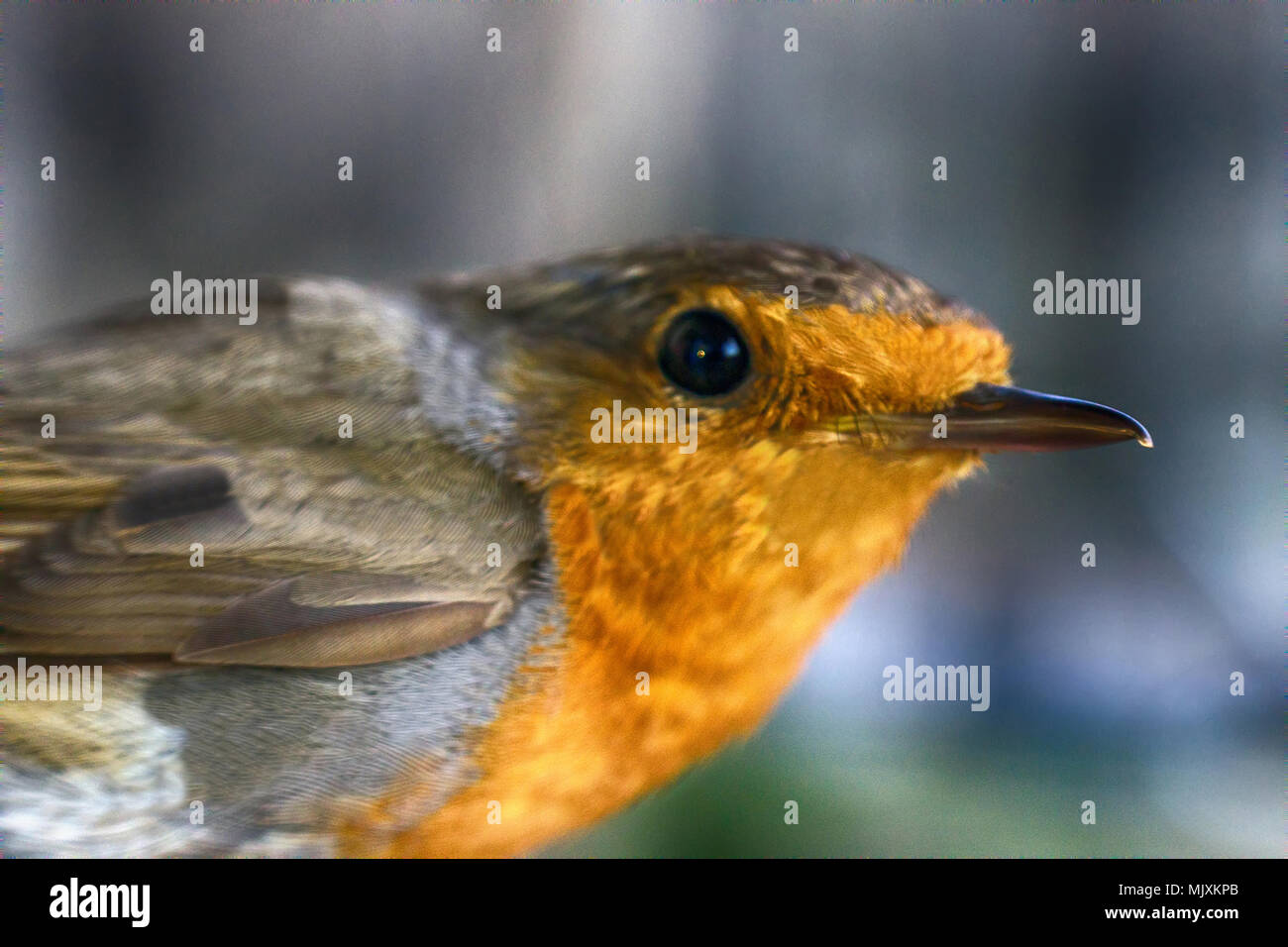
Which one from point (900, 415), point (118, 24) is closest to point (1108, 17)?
point (900, 415)

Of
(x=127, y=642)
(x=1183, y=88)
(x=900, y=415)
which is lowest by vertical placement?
(x=127, y=642)

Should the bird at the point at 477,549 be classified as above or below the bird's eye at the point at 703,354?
below

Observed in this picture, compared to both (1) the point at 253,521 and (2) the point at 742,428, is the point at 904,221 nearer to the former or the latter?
(2) the point at 742,428

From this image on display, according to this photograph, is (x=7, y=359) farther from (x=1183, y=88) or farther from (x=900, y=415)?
(x=1183, y=88)

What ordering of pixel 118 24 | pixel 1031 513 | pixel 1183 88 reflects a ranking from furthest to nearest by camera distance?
1. pixel 1031 513
2. pixel 1183 88
3. pixel 118 24

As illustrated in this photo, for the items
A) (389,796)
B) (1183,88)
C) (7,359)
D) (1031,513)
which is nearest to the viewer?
(389,796)

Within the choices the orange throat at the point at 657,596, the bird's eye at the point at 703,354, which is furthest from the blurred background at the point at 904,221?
the bird's eye at the point at 703,354

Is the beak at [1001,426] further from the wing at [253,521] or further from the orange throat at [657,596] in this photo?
the wing at [253,521]

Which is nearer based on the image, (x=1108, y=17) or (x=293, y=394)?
(x=293, y=394)
